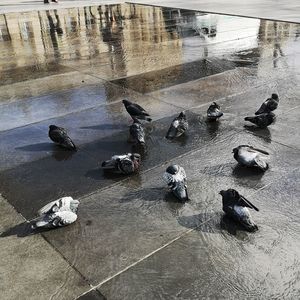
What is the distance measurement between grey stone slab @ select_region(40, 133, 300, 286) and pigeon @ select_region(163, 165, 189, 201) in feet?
0.36

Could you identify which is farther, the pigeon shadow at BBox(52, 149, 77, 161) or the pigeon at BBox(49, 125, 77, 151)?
the pigeon at BBox(49, 125, 77, 151)

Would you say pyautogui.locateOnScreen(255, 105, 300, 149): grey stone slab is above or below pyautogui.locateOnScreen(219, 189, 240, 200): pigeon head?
below

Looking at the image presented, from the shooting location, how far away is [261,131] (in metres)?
7.55

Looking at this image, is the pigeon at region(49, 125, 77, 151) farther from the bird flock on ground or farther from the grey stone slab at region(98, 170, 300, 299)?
the grey stone slab at region(98, 170, 300, 299)

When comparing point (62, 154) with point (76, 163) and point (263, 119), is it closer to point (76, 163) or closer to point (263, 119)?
point (76, 163)

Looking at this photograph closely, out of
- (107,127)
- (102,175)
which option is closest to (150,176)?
(102,175)

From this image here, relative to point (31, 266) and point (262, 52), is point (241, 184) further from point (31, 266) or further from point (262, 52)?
point (262, 52)

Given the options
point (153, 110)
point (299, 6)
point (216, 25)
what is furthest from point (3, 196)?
point (299, 6)

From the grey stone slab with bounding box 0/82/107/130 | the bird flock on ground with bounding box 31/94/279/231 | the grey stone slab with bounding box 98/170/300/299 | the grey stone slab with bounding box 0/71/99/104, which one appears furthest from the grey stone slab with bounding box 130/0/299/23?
the grey stone slab with bounding box 98/170/300/299

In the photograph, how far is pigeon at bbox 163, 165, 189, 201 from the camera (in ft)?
18.1

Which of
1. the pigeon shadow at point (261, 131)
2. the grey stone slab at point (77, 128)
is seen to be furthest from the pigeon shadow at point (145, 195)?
the pigeon shadow at point (261, 131)

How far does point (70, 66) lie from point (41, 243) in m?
8.53

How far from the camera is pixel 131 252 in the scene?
4.68m

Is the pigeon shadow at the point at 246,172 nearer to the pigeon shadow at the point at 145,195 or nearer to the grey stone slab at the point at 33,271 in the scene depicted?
the pigeon shadow at the point at 145,195
